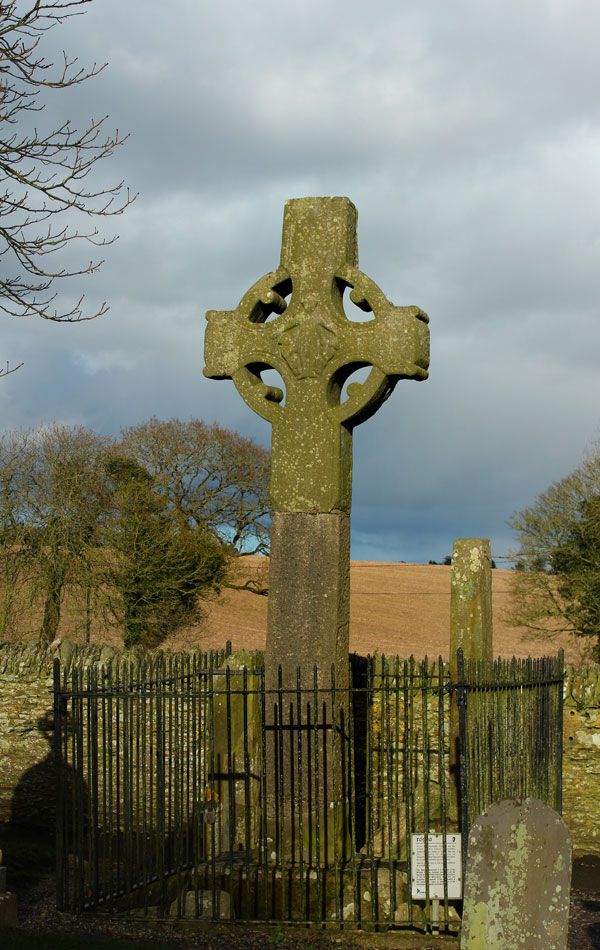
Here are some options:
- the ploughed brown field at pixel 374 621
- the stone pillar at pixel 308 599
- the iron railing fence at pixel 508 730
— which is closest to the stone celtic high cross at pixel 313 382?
the stone pillar at pixel 308 599

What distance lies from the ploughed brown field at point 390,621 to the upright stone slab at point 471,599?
1946 centimetres

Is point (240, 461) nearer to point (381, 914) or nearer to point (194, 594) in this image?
point (194, 594)

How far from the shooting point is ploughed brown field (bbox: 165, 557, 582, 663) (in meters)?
41.3

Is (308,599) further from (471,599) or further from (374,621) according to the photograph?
(374,621)

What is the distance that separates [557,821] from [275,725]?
3.53 m

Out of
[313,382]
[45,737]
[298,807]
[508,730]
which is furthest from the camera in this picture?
[45,737]

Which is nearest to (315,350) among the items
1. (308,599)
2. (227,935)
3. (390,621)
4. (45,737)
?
(308,599)

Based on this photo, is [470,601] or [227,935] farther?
[470,601]

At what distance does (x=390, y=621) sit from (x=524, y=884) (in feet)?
152

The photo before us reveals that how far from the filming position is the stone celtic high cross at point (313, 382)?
9.84 meters

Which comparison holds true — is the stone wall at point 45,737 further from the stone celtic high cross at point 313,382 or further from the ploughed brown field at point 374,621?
the ploughed brown field at point 374,621

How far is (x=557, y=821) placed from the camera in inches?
250

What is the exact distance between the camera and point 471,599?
37.6 feet

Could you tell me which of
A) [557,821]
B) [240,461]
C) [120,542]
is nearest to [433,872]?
[557,821]
